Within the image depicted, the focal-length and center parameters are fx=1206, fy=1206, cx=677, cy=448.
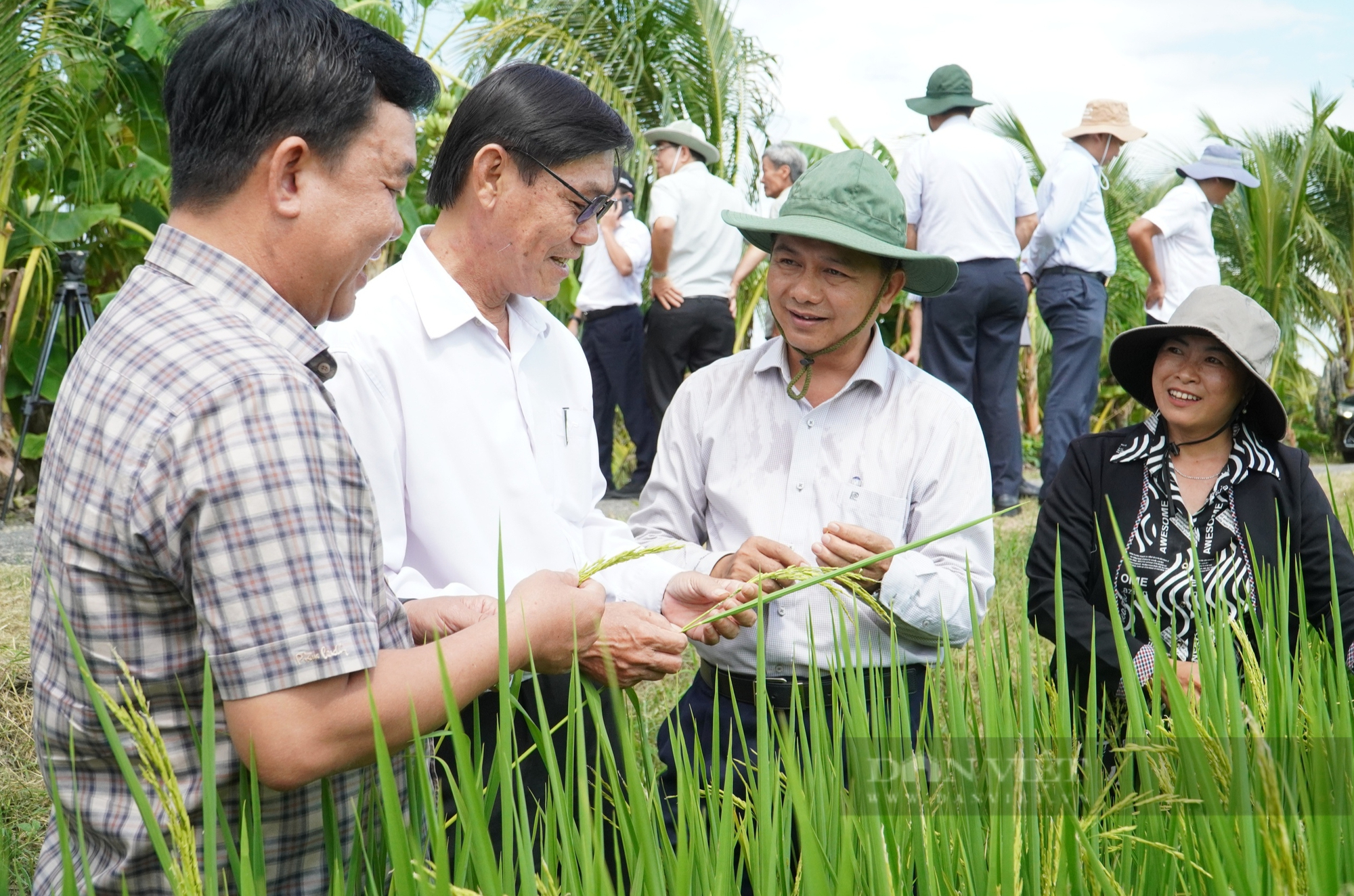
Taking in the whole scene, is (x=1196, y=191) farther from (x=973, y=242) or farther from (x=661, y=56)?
(x=661, y=56)

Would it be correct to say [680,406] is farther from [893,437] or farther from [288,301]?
[288,301]

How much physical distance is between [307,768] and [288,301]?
0.51 m

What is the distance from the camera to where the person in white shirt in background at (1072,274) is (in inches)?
240

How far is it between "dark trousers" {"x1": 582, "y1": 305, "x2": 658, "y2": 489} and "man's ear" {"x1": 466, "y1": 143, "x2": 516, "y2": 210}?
17.2ft

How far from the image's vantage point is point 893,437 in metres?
2.26

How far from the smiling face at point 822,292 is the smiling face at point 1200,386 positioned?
31.1 inches

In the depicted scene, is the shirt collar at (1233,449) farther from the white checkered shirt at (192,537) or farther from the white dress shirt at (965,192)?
the white dress shirt at (965,192)

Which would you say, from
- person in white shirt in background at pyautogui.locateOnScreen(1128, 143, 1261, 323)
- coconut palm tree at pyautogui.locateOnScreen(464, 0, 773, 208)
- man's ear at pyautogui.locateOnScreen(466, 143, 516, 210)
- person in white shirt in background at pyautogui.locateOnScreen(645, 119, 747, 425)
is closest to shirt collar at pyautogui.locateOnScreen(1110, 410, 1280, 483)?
man's ear at pyautogui.locateOnScreen(466, 143, 516, 210)

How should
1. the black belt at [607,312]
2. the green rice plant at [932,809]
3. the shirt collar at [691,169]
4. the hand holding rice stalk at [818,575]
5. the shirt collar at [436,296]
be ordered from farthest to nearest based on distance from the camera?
the black belt at [607,312], the shirt collar at [691,169], the shirt collar at [436,296], the hand holding rice stalk at [818,575], the green rice plant at [932,809]

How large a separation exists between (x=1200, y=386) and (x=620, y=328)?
5.01 metres

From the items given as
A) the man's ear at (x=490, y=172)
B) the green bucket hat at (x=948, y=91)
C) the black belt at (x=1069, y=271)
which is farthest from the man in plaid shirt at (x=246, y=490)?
the black belt at (x=1069, y=271)

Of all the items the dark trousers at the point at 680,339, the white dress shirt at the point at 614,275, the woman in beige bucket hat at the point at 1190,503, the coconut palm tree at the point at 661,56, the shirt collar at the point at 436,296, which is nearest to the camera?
the shirt collar at the point at 436,296

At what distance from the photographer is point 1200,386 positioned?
2656 millimetres

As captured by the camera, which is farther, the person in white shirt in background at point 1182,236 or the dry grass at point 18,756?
the person in white shirt in background at point 1182,236
